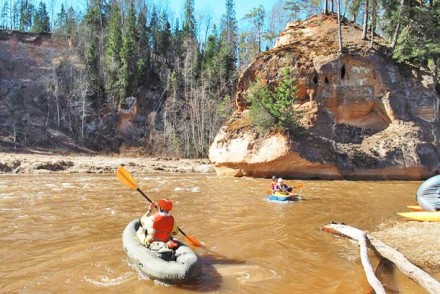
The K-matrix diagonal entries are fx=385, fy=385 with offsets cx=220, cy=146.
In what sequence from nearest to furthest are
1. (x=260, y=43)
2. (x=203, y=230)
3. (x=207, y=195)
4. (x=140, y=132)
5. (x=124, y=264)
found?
(x=124, y=264) → (x=203, y=230) → (x=207, y=195) → (x=140, y=132) → (x=260, y=43)

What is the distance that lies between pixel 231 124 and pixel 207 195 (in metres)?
10.3

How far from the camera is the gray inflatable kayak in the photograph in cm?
571

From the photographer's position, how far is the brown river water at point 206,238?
5.87 m

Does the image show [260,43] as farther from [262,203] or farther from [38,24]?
[262,203]

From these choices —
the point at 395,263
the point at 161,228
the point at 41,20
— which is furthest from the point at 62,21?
the point at 395,263

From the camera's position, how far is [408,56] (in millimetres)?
25109

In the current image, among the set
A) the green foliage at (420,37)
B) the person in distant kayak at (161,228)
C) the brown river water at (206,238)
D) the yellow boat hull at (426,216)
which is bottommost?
the brown river water at (206,238)

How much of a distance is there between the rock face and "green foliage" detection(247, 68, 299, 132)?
68 centimetres

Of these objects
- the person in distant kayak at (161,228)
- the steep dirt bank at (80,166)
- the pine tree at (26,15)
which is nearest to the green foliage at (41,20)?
the pine tree at (26,15)

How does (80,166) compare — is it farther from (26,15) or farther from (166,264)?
(26,15)

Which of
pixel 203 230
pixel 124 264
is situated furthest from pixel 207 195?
pixel 124 264

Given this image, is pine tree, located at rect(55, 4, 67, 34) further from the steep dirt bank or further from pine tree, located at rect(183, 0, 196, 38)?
the steep dirt bank

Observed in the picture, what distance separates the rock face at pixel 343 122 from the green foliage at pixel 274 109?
2.23ft

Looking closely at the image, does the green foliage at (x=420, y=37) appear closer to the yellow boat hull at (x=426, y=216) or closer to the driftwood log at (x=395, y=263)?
the yellow boat hull at (x=426, y=216)
